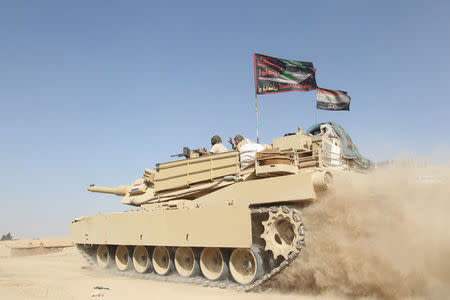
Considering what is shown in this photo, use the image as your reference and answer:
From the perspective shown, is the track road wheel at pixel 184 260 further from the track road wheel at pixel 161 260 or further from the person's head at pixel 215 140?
the person's head at pixel 215 140

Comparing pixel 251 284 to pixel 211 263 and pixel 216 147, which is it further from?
pixel 216 147

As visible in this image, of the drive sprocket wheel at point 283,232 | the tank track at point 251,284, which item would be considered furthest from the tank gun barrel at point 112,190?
the drive sprocket wheel at point 283,232

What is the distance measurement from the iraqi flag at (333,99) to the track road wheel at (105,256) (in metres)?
8.95

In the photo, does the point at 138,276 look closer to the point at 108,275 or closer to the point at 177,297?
the point at 108,275

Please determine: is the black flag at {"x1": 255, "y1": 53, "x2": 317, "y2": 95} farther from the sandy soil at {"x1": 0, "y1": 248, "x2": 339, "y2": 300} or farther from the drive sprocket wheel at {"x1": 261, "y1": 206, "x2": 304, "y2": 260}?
the sandy soil at {"x1": 0, "y1": 248, "x2": 339, "y2": 300}

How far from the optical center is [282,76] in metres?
13.4

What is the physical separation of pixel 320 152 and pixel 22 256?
20.5m

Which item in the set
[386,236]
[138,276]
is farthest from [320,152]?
[138,276]

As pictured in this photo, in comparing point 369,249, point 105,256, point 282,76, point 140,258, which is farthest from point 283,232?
point 105,256

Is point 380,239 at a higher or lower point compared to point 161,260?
higher

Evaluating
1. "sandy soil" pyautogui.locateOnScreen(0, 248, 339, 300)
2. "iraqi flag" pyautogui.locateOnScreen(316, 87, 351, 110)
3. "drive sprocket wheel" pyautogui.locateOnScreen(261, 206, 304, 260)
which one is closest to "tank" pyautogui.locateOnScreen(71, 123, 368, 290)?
"drive sprocket wheel" pyautogui.locateOnScreen(261, 206, 304, 260)

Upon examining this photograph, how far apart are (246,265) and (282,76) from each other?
19.5 ft

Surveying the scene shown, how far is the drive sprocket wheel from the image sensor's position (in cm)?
934

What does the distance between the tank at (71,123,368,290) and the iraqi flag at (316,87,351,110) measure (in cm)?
153
